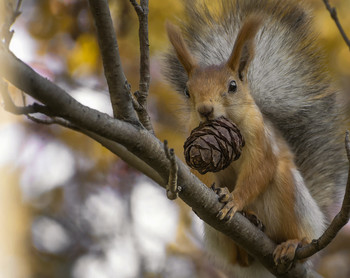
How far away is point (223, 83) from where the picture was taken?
71.5 inches

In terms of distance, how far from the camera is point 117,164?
239 centimetres

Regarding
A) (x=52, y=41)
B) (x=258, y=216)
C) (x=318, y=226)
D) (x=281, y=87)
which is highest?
(x=52, y=41)

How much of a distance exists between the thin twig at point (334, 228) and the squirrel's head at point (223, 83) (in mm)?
497

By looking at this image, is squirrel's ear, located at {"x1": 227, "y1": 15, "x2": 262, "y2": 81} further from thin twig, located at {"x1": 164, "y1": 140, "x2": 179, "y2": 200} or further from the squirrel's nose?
thin twig, located at {"x1": 164, "y1": 140, "x2": 179, "y2": 200}

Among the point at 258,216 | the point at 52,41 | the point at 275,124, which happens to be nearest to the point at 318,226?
the point at 258,216

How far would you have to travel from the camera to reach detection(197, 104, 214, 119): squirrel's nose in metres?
1.65

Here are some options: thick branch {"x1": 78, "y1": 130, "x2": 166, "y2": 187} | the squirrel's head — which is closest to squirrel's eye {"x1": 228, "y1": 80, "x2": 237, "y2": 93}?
the squirrel's head

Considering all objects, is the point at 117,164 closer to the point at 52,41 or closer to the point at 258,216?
the point at 52,41

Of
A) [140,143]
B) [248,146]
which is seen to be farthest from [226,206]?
[140,143]

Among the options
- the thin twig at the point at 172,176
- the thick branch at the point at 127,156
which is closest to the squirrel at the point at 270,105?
the thick branch at the point at 127,156

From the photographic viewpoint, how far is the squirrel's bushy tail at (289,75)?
2.14 m

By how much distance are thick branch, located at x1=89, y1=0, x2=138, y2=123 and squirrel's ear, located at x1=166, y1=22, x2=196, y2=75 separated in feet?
2.40

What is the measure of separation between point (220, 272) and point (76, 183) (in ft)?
2.76

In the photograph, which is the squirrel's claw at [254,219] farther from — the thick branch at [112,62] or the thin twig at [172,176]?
the thick branch at [112,62]
